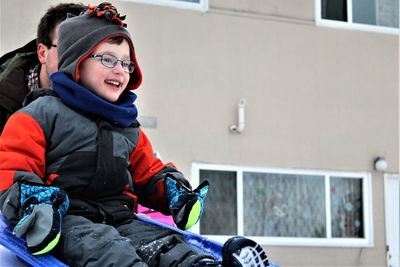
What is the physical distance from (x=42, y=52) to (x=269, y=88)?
472 cm

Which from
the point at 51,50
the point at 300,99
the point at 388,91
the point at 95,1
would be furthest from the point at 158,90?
the point at 51,50

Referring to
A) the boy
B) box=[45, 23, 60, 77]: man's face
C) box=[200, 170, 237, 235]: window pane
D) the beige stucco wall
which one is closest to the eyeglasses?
the boy

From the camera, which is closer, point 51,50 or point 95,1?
point 51,50

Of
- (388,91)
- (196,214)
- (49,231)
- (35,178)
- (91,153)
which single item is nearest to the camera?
(49,231)

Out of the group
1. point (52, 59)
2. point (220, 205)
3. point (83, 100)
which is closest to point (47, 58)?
point (52, 59)

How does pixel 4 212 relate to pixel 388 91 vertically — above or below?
below

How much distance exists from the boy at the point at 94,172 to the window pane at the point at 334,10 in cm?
628

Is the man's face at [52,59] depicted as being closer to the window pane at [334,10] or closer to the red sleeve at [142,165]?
the red sleeve at [142,165]

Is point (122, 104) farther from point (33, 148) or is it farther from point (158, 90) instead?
point (158, 90)

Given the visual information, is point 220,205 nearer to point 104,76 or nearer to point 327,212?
point 327,212

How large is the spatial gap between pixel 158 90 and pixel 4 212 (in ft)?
17.9

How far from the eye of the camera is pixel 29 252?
7.05 feet

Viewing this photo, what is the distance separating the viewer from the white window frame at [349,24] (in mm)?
8539

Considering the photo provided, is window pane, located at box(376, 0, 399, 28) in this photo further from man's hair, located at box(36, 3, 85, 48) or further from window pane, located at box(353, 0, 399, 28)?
man's hair, located at box(36, 3, 85, 48)
